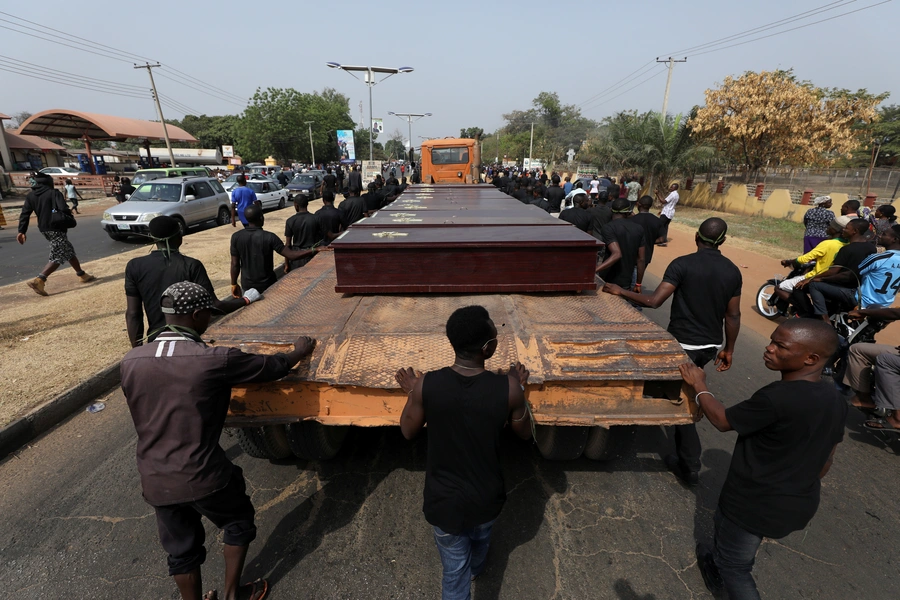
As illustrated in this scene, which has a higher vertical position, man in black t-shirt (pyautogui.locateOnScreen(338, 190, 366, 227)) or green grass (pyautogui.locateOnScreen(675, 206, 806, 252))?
man in black t-shirt (pyautogui.locateOnScreen(338, 190, 366, 227))

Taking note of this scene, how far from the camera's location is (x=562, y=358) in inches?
96.4

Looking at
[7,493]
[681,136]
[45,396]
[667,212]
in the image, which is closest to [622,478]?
[7,493]

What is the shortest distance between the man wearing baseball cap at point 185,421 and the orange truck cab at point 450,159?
1483 cm

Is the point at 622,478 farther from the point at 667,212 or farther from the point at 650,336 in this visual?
the point at 667,212

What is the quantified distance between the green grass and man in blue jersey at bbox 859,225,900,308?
842 cm

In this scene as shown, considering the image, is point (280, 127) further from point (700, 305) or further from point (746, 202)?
point (700, 305)

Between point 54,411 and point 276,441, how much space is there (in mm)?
2381

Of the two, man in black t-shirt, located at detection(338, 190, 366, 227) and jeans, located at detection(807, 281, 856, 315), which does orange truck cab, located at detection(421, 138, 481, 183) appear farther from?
jeans, located at detection(807, 281, 856, 315)

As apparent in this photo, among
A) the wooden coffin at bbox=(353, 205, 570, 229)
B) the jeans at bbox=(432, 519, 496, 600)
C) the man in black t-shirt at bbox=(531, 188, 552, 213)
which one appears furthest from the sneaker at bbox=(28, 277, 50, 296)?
the man in black t-shirt at bbox=(531, 188, 552, 213)

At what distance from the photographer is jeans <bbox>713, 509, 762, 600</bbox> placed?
197 centimetres

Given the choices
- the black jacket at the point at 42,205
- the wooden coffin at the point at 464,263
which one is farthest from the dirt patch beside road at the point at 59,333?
the wooden coffin at the point at 464,263

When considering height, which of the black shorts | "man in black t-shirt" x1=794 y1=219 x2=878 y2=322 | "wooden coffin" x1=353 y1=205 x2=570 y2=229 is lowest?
the black shorts

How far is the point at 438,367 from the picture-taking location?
2.37 meters

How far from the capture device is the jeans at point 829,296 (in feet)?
15.4
